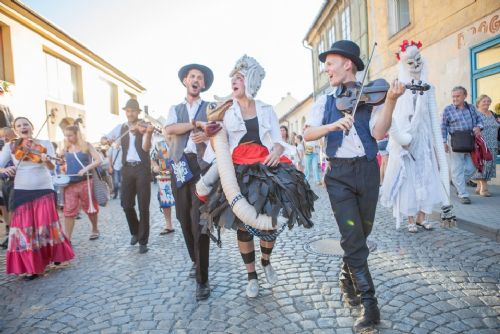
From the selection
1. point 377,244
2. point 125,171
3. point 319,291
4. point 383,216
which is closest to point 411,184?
point 377,244

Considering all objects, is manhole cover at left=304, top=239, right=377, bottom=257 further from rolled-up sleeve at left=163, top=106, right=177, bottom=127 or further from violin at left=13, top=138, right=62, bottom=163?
violin at left=13, top=138, right=62, bottom=163

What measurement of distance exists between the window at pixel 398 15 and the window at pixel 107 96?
15215 mm

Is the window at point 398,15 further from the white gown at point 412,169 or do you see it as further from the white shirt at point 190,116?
the white shirt at point 190,116

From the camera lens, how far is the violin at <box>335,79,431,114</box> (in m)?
2.55

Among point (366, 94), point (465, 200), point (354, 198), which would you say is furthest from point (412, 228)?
point (366, 94)

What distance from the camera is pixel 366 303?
2.61 meters

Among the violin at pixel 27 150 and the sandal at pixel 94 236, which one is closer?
the violin at pixel 27 150

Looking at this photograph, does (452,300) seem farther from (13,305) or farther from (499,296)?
(13,305)

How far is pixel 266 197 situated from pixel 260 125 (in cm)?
68

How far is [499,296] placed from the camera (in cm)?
298

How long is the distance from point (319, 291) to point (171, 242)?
9.57 ft

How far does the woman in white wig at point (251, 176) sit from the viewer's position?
2891 mm

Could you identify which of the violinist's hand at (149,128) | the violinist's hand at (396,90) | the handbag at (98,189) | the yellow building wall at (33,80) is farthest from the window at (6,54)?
the violinist's hand at (396,90)

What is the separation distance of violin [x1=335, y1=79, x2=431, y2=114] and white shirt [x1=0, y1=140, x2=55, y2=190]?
149 inches
